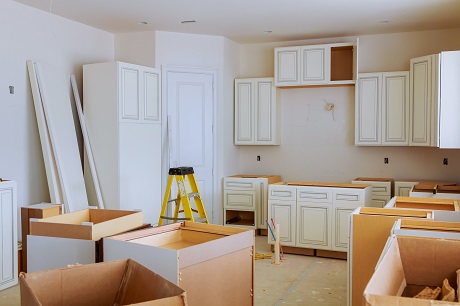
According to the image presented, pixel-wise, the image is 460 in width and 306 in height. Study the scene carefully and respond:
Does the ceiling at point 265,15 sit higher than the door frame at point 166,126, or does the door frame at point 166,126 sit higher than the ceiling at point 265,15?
the ceiling at point 265,15

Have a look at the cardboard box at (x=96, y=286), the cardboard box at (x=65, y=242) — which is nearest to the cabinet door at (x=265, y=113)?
the cardboard box at (x=65, y=242)

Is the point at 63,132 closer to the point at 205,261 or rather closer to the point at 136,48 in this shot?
the point at 136,48

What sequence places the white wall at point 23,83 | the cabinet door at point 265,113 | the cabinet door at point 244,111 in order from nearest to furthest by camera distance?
the white wall at point 23,83
the cabinet door at point 265,113
the cabinet door at point 244,111

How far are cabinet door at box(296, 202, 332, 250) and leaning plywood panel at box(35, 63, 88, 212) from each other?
2.55 m

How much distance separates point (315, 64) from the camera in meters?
6.38

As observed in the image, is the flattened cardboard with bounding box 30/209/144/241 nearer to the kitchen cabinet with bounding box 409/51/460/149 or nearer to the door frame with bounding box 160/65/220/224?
the kitchen cabinet with bounding box 409/51/460/149

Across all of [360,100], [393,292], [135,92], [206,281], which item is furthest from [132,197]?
[393,292]

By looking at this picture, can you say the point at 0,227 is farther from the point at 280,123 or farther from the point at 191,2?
the point at 280,123

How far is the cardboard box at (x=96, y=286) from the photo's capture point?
150 cm

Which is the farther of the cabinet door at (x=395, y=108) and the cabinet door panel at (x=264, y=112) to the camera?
→ the cabinet door panel at (x=264, y=112)

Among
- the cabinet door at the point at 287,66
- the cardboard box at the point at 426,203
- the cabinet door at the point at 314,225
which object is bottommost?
the cabinet door at the point at 314,225

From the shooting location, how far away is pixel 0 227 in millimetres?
4230

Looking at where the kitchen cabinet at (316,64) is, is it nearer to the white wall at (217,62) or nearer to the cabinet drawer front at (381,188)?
the white wall at (217,62)

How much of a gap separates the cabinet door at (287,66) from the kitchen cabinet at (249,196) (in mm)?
1392
